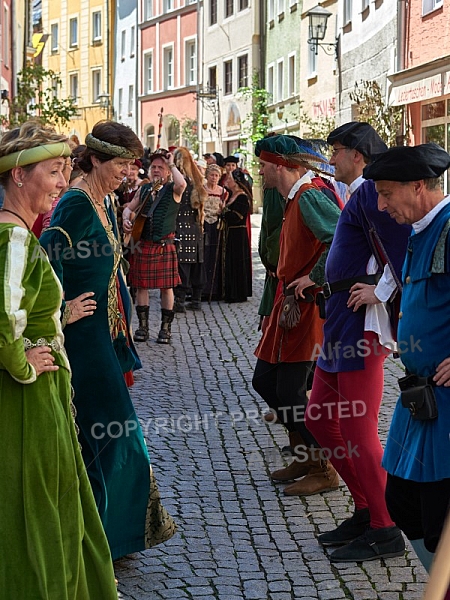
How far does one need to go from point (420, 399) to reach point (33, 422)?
1.25 m

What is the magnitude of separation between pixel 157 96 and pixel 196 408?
43.3 meters

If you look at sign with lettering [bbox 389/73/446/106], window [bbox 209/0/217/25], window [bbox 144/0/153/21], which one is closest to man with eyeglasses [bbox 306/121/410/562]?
sign with lettering [bbox 389/73/446/106]

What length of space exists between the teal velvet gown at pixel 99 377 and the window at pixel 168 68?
45.7 metres

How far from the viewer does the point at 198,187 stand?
45.0ft

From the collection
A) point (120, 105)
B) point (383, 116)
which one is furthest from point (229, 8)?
point (383, 116)

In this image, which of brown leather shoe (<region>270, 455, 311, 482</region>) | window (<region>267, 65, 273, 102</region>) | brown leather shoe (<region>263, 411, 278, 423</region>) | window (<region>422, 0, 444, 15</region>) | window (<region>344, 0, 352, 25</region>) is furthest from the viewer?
window (<region>267, 65, 273, 102</region>)

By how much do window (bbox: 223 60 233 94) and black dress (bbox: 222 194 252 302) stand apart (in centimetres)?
2810

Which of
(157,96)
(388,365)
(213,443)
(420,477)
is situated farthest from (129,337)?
(157,96)

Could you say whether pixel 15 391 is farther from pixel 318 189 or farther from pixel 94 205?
pixel 318 189

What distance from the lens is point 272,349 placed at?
6.11m

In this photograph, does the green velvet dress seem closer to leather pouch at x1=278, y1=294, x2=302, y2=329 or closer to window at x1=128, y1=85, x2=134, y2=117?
leather pouch at x1=278, y1=294, x2=302, y2=329

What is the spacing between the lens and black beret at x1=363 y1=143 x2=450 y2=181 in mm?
3844

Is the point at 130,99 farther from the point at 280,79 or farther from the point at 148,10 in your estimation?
the point at 280,79

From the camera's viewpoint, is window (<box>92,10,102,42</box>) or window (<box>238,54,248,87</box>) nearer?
window (<box>238,54,248,87</box>)
